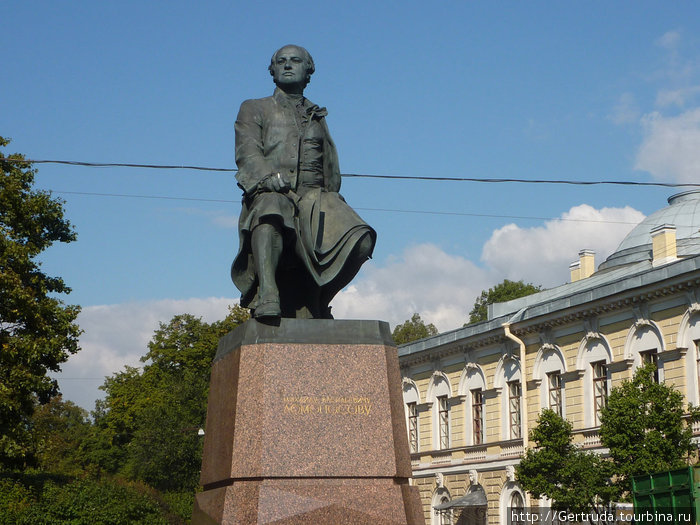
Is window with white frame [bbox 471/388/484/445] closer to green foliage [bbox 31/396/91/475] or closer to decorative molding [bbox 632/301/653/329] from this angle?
decorative molding [bbox 632/301/653/329]

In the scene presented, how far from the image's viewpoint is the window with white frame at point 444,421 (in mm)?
40438

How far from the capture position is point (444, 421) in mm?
40719

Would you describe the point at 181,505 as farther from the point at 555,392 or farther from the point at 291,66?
the point at 291,66

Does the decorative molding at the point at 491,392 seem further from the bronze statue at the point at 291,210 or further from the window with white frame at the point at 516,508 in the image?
the bronze statue at the point at 291,210

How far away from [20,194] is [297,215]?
21074 mm

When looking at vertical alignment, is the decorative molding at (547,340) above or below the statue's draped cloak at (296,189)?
above

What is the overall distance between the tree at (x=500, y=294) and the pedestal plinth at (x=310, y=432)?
48100 mm

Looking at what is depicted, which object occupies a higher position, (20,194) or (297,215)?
(20,194)

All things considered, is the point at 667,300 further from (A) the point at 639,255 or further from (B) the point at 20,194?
(B) the point at 20,194

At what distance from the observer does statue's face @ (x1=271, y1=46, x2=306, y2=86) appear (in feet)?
30.5

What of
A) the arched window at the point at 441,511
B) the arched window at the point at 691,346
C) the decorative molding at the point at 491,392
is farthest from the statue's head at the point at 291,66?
the arched window at the point at 441,511

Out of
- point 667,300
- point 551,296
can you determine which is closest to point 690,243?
point 551,296

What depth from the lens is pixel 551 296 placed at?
4466 cm

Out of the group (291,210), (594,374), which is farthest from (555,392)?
(291,210)
